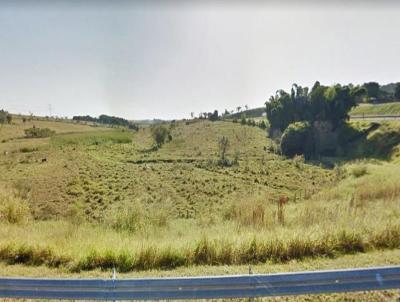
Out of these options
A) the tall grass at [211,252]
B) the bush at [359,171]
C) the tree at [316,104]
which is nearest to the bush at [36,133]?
the tree at [316,104]

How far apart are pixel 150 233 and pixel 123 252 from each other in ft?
8.49

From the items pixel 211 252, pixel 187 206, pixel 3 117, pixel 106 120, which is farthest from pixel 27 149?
pixel 106 120

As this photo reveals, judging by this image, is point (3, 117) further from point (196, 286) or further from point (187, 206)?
point (196, 286)

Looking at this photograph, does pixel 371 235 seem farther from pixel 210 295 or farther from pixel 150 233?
pixel 150 233

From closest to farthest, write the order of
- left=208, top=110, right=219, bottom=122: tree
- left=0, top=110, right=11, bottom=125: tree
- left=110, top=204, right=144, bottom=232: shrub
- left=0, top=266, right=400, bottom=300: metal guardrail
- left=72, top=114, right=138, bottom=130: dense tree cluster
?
left=0, top=266, right=400, bottom=300: metal guardrail
left=110, top=204, right=144, bottom=232: shrub
left=0, top=110, right=11, bottom=125: tree
left=208, top=110, right=219, bottom=122: tree
left=72, top=114, right=138, bottom=130: dense tree cluster

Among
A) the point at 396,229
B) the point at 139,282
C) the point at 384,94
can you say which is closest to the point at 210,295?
the point at 139,282

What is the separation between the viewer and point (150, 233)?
26.9ft

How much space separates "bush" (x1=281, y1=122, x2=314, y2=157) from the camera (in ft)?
149

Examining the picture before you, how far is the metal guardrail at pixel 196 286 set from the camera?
12.7ft

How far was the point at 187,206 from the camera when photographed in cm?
2159

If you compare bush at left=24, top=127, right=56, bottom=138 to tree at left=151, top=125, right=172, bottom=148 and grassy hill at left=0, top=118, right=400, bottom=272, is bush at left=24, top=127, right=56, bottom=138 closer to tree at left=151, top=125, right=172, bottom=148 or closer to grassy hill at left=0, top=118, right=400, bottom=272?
grassy hill at left=0, top=118, right=400, bottom=272

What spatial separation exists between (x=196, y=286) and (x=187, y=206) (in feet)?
58.6

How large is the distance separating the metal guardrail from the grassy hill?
1561 mm

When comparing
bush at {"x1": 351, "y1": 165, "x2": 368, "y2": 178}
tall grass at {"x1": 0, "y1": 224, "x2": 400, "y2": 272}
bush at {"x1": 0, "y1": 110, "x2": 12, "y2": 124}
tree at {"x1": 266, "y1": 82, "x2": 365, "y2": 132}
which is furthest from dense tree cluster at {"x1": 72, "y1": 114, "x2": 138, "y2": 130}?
tall grass at {"x1": 0, "y1": 224, "x2": 400, "y2": 272}
